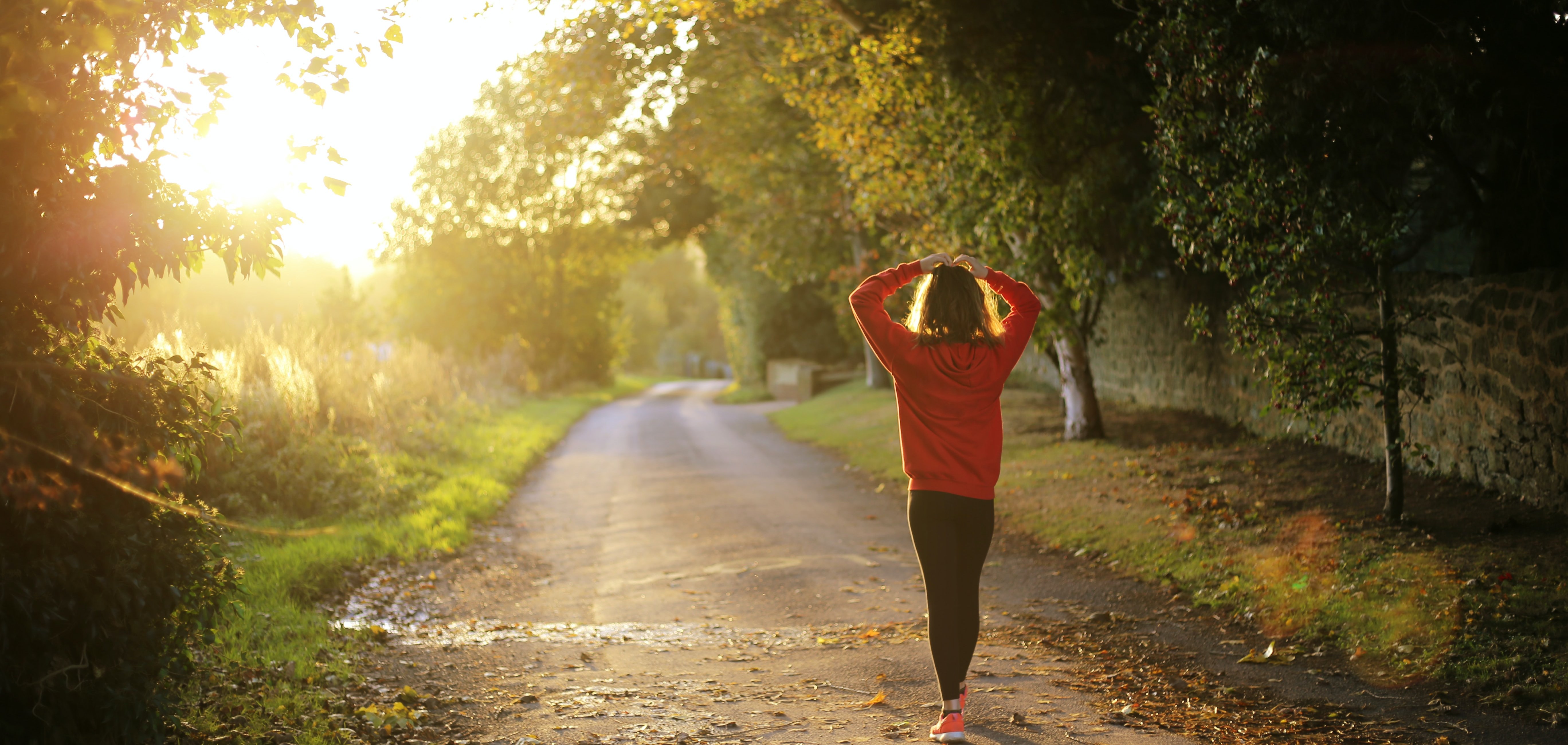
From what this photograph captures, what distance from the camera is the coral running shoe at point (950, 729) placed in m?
4.67

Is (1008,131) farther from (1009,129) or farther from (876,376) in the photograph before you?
(876,376)

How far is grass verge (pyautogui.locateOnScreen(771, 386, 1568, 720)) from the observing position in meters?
5.82

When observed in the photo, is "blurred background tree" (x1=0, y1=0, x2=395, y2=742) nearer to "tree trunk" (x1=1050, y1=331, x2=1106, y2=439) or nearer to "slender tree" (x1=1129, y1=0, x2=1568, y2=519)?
"slender tree" (x1=1129, y1=0, x2=1568, y2=519)

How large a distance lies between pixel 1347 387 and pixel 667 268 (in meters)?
92.7

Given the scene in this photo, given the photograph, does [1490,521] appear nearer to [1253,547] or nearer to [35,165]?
[1253,547]

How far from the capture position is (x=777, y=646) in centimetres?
684

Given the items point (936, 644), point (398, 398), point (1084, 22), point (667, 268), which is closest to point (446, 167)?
point (398, 398)

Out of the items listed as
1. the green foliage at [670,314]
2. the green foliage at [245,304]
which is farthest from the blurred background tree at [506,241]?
the green foliage at [670,314]

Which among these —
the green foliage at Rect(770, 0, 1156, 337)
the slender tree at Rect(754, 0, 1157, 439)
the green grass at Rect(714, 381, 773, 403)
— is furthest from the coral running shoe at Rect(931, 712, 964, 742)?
the green grass at Rect(714, 381, 773, 403)

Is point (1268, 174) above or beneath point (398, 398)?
above

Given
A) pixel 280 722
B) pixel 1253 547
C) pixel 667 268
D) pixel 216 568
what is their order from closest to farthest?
pixel 216 568 < pixel 280 722 < pixel 1253 547 < pixel 667 268

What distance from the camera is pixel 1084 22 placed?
1130 centimetres

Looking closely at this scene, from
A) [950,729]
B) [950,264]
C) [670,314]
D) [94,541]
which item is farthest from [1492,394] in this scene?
[670,314]

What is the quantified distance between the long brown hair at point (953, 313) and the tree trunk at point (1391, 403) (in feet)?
16.5
